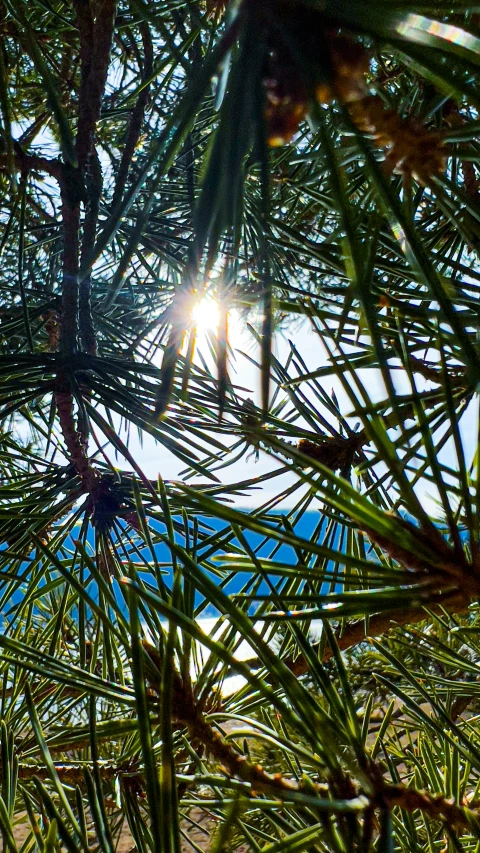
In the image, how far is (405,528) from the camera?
0.49ft

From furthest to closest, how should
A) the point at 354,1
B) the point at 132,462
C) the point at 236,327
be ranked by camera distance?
1. the point at 236,327
2. the point at 132,462
3. the point at 354,1

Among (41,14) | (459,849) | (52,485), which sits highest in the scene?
(41,14)

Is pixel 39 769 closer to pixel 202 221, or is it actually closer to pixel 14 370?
pixel 14 370

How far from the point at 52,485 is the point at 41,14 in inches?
13.0

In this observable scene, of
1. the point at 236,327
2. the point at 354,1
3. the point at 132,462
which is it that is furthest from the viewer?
the point at 236,327

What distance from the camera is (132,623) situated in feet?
0.52

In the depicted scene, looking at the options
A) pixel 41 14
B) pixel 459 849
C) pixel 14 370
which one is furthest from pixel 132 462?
pixel 41 14

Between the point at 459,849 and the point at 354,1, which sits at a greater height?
the point at 354,1

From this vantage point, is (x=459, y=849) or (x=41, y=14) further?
(x=41, y=14)

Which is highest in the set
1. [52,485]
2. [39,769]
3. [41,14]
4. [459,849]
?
[41,14]

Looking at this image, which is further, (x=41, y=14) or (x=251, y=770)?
(x=41, y=14)

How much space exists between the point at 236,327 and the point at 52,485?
0.13 metres

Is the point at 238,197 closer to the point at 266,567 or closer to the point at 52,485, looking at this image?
the point at 266,567

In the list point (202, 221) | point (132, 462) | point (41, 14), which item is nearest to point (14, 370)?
point (132, 462)
